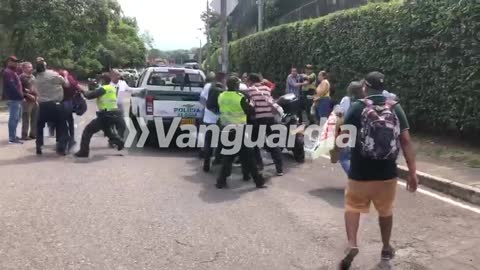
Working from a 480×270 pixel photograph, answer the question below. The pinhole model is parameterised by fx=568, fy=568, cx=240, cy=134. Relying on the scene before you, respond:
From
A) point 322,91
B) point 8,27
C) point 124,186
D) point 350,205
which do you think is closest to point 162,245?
point 350,205

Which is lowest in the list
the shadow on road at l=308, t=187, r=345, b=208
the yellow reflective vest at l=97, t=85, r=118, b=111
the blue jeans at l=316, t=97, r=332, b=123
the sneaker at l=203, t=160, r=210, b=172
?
the shadow on road at l=308, t=187, r=345, b=208

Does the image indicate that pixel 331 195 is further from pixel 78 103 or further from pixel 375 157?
pixel 78 103

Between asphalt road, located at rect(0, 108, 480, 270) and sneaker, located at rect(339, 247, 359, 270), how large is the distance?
18 centimetres

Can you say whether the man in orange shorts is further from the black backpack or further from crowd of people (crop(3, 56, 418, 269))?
the black backpack

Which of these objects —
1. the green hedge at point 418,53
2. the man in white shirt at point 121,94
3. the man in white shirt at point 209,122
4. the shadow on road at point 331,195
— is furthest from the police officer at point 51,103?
the green hedge at point 418,53

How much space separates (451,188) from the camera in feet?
26.8

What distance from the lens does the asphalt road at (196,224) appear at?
522 centimetres

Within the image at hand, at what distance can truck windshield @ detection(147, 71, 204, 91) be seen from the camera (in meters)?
12.9

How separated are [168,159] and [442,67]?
5.65m

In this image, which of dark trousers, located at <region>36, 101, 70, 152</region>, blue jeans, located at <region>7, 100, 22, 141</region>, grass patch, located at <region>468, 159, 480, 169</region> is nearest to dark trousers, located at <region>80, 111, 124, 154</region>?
dark trousers, located at <region>36, 101, 70, 152</region>

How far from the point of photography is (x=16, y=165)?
9.86 metres

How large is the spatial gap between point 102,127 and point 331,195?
17.1ft

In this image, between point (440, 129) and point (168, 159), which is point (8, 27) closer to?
point (168, 159)

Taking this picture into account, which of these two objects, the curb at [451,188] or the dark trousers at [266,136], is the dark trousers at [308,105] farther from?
the curb at [451,188]
